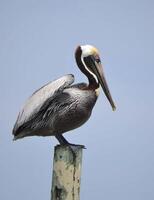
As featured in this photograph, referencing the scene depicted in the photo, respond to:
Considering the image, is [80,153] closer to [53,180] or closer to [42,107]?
[53,180]

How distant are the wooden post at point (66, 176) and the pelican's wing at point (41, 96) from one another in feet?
3.84

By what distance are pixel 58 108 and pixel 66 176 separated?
1.47 meters

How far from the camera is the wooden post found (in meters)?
7.88

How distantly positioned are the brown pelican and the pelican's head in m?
0.03

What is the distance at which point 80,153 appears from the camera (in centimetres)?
822

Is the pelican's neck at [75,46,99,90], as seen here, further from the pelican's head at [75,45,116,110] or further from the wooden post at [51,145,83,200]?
the wooden post at [51,145,83,200]

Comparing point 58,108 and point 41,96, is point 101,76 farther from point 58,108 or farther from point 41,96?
point 41,96

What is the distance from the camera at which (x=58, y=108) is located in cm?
906

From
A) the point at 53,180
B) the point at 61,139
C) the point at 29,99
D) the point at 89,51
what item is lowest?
the point at 53,180

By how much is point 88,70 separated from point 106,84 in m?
0.38

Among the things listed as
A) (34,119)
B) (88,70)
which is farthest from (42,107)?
(88,70)

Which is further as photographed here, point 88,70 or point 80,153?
point 88,70

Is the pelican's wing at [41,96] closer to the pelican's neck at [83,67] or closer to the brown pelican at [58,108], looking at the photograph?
the brown pelican at [58,108]

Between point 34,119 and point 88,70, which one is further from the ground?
point 88,70
